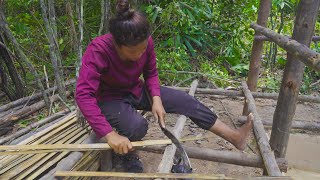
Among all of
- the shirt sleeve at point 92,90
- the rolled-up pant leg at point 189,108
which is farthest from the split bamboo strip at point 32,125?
the rolled-up pant leg at point 189,108

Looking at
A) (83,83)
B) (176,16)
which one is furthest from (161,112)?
(176,16)

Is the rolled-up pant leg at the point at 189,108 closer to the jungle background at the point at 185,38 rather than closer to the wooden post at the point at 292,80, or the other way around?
the wooden post at the point at 292,80

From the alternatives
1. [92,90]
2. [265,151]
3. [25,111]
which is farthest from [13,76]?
[265,151]

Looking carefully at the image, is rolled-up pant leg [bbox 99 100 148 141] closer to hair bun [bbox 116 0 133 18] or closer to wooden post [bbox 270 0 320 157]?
hair bun [bbox 116 0 133 18]

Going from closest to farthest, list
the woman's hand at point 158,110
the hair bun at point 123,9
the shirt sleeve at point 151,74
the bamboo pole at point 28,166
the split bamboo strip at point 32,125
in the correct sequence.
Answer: the hair bun at point 123,9
the bamboo pole at point 28,166
the woman's hand at point 158,110
the shirt sleeve at point 151,74
the split bamboo strip at point 32,125

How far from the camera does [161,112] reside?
1780mm

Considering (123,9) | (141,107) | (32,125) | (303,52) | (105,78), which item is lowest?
(32,125)

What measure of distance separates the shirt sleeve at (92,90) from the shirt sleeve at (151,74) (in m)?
0.37

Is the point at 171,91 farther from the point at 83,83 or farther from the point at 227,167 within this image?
the point at 227,167

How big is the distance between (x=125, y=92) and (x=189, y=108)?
42cm

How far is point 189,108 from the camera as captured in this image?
1.89 metres

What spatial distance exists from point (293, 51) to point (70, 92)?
8.04ft

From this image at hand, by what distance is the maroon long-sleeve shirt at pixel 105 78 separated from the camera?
1532 mm

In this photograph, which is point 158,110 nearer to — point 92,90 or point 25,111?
point 92,90
